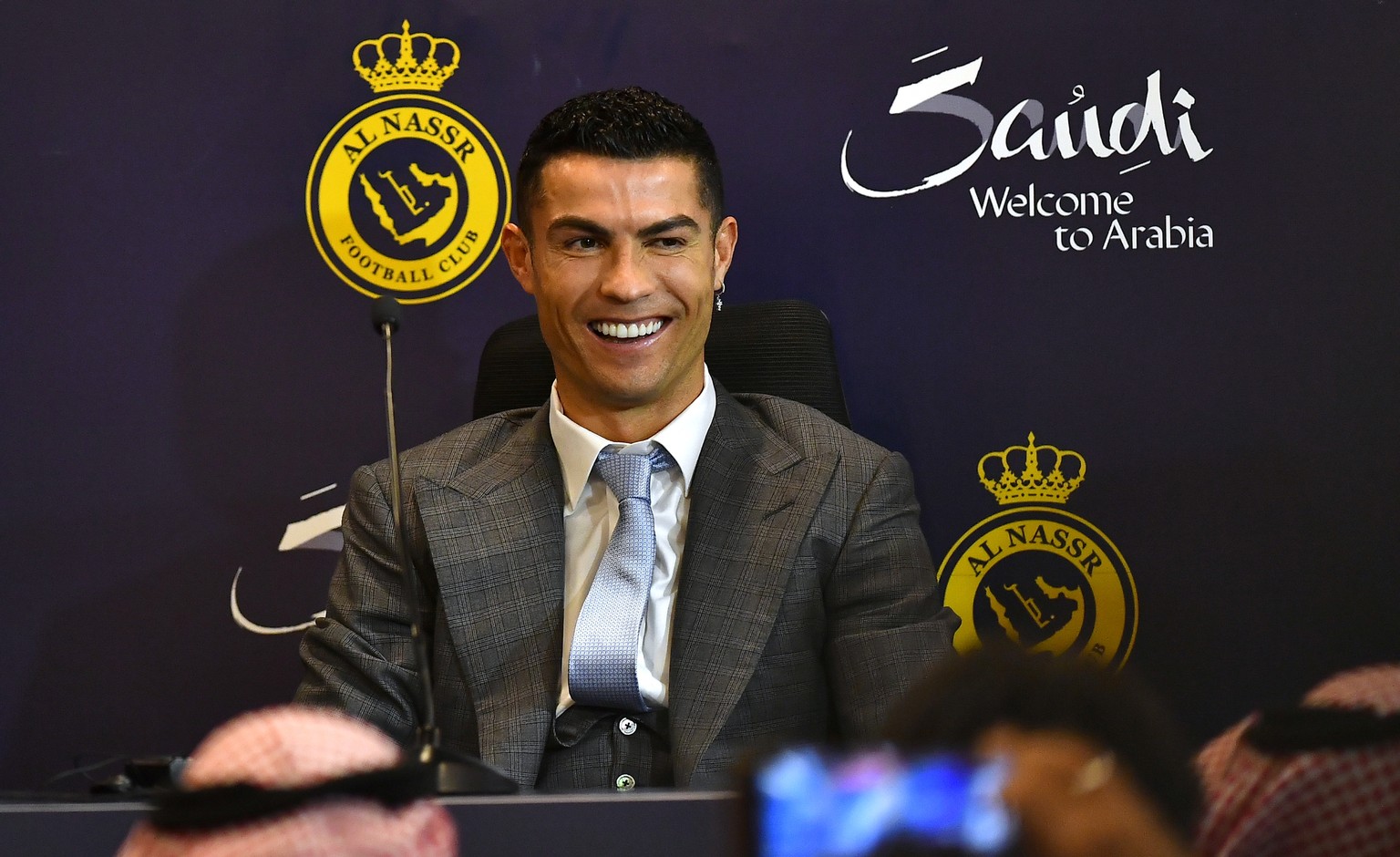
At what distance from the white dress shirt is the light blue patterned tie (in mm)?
21

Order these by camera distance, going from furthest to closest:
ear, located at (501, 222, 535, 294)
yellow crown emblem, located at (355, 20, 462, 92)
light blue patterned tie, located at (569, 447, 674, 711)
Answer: yellow crown emblem, located at (355, 20, 462, 92) → ear, located at (501, 222, 535, 294) → light blue patterned tie, located at (569, 447, 674, 711)

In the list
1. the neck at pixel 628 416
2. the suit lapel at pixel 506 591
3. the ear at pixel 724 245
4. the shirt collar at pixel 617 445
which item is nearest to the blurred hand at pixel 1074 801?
the suit lapel at pixel 506 591

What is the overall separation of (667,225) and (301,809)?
1.32 metres

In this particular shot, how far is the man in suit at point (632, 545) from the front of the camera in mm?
1569

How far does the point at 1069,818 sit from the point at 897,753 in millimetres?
57

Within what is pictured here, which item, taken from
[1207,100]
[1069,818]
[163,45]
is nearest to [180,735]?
[163,45]

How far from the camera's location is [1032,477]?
2.21m

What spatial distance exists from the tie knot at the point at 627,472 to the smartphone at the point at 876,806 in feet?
4.02

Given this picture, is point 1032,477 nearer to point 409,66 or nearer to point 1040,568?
point 1040,568

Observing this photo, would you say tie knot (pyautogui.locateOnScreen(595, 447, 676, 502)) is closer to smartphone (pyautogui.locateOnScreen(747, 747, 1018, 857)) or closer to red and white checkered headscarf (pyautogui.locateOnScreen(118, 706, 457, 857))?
red and white checkered headscarf (pyautogui.locateOnScreen(118, 706, 457, 857))

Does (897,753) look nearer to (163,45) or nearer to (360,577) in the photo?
(360,577)

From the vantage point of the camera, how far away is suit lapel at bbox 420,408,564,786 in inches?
61.7

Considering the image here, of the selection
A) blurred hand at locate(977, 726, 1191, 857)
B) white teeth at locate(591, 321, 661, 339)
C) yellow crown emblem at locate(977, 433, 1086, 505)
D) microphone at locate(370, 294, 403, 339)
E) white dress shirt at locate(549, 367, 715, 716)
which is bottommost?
yellow crown emblem at locate(977, 433, 1086, 505)

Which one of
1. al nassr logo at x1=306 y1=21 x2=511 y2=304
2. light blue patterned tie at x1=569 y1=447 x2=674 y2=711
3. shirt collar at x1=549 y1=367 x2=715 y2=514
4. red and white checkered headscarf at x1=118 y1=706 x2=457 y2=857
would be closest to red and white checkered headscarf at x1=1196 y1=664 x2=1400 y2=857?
red and white checkered headscarf at x1=118 y1=706 x2=457 y2=857
